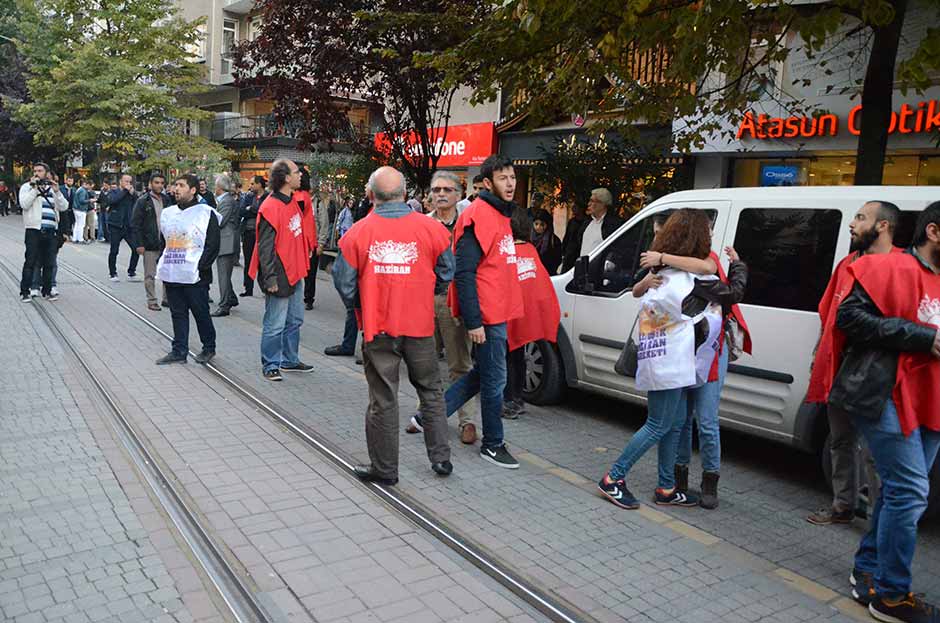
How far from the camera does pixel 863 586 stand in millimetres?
3881

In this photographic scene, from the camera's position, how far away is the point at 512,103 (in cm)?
968

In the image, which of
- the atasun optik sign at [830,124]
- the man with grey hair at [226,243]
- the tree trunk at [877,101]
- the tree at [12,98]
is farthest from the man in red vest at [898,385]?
the tree at [12,98]

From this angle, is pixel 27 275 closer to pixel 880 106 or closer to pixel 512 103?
pixel 512 103

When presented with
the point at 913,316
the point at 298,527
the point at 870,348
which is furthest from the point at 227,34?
the point at 913,316

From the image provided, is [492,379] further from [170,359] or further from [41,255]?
[41,255]

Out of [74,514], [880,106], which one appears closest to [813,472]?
[880,106]

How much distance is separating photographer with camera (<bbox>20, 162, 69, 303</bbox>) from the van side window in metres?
9.83

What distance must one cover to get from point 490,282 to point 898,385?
8.50ft

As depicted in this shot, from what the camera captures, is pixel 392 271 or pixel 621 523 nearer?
pixel 621 523

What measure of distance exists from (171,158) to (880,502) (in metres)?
29.5

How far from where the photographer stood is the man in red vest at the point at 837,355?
14.0 feet

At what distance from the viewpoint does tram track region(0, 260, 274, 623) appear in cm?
359

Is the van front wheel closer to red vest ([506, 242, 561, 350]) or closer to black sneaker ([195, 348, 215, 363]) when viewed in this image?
red vest ([506, 242, 561, 350])

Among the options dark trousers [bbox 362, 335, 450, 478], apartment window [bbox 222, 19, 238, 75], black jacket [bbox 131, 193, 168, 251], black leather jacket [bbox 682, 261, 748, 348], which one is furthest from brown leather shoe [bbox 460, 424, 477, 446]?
apartment window [bbox 222, 19, 238, 75]
